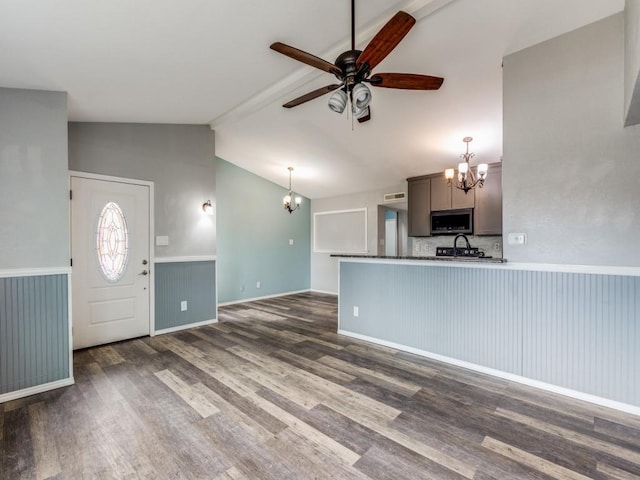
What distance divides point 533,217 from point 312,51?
2529 millimetres

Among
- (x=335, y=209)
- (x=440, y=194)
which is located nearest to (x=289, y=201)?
(x=335, y=209)

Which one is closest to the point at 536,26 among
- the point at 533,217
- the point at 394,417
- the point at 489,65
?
the point at 489,65

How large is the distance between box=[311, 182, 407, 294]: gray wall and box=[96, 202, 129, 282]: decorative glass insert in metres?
4.22

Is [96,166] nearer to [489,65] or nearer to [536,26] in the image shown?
[489,65]

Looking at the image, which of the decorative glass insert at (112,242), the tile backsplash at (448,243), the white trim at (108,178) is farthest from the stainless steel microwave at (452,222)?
the decorative glass insert at (112,242)

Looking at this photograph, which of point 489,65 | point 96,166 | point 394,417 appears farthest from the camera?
point 96,166

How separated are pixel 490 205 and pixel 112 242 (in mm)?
5588

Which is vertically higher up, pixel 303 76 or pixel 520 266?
pixel 303 76

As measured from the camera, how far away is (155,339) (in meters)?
3.98

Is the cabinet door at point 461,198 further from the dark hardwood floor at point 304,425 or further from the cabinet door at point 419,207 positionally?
the dark hardwood floor at point 304,425

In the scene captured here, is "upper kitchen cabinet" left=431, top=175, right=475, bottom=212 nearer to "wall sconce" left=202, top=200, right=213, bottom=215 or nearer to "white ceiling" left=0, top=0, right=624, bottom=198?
"white ceiling" left=0, top=0, right=624, bottom=198

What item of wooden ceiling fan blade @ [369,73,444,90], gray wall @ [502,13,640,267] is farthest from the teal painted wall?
gray wall @ [502,13,640,267]

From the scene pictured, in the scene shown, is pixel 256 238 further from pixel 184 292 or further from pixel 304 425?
pixel 304 425

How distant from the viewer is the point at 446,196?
525 cm
